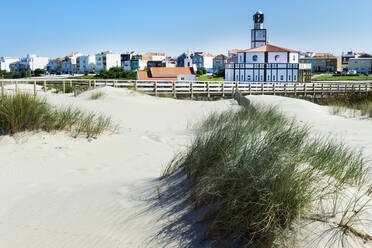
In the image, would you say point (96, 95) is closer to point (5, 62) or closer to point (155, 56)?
point (155, 56)

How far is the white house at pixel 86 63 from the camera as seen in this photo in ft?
495

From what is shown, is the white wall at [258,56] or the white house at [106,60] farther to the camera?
the white house at [106,60]

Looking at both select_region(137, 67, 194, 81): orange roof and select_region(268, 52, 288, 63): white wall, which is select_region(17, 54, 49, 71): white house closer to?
select_region(137, 67, 194, 81): orange roof

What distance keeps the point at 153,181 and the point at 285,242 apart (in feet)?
8.05

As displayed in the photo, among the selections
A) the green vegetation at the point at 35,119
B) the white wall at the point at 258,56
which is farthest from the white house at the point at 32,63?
the green vegetation at the point at 35,119

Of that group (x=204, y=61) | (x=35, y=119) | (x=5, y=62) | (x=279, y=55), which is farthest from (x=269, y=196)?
(x=5, y=62)

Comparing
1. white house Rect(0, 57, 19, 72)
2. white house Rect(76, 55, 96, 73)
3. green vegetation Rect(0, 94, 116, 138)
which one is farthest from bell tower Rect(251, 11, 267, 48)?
white house Rect(0, 57, 19, 72)

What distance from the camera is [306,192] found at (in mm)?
3066

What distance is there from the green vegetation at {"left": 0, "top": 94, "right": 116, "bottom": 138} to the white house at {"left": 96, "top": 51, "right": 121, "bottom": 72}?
457 feet

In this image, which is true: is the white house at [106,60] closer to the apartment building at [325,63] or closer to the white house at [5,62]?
the white house at [5,62]

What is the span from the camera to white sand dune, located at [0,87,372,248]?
3635mm

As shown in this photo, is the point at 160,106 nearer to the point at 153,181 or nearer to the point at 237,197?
the point at 153,181

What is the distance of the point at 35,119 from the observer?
873 centimetres

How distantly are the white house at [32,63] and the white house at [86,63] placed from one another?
27257 millimetres
